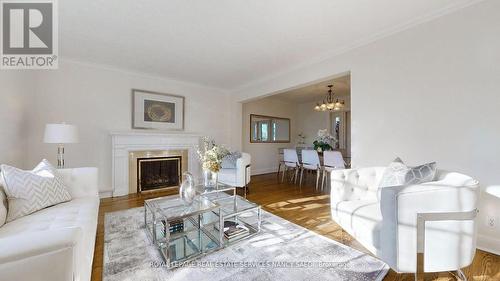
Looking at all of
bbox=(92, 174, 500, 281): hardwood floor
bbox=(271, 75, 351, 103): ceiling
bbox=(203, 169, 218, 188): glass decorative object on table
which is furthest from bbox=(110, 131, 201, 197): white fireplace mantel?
bbox=(271, 75, 351, 103): ceiling

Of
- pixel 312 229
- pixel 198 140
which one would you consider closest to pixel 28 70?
pixel 198 140

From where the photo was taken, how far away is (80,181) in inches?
90.3

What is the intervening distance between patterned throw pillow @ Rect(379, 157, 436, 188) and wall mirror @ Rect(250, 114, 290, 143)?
462 centimetres

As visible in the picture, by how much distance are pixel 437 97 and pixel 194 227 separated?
9.94 ft

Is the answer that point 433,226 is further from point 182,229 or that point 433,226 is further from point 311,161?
point 311,161

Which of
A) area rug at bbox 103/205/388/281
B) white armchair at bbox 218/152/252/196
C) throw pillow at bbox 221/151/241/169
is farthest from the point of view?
throw pillow at bbox 221/151/241/169

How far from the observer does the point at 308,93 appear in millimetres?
6043

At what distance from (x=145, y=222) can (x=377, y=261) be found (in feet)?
7.96

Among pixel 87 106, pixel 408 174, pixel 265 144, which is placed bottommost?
pixel 408 174

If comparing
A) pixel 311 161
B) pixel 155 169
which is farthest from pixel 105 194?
pixel 311 161

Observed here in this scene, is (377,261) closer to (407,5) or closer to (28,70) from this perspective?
(407,5)

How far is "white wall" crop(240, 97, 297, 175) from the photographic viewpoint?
20.5 ft

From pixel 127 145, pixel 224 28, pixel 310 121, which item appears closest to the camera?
pixel 224 28

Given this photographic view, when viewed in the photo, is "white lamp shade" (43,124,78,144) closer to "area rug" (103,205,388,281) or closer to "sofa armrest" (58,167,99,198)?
"sofa armrest" (58,167,99,198)
